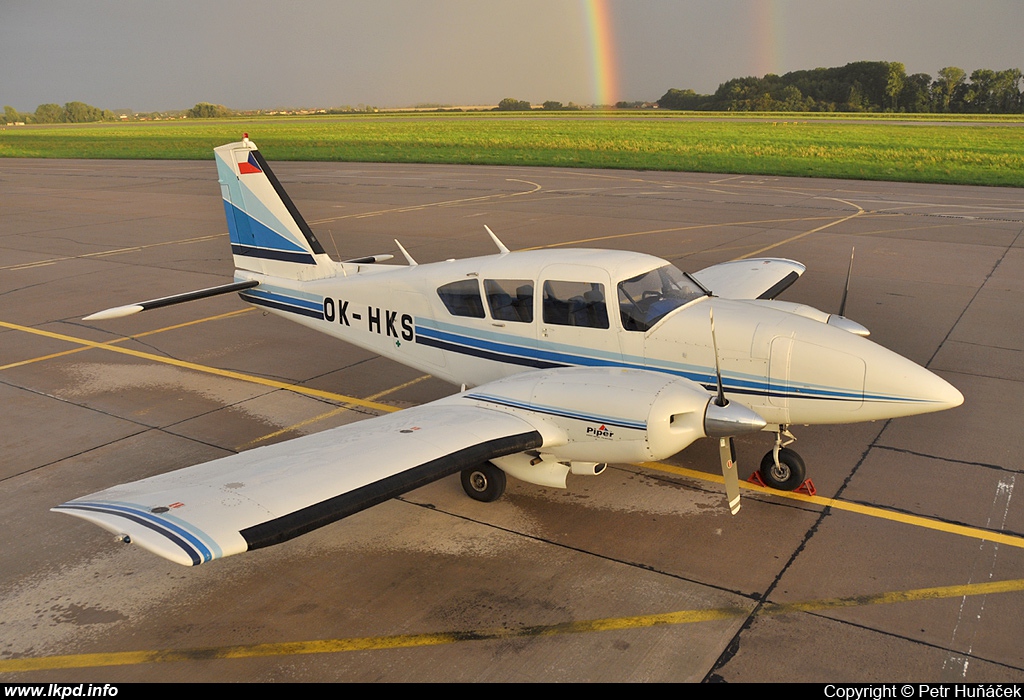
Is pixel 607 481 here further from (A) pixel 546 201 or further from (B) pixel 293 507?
(A) pixel 546 201

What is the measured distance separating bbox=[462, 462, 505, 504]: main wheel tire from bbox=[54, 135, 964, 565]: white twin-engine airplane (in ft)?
0.08

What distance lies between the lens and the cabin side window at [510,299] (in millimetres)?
10305

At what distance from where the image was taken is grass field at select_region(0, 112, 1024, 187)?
150 feet

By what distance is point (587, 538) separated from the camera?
344 inches

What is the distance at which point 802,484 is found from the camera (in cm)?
966

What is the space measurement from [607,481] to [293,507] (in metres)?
4.58

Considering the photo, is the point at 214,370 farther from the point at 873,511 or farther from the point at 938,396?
the point at 938,396

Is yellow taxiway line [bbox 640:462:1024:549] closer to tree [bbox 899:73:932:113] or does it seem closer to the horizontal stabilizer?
the horizontal stabilizer

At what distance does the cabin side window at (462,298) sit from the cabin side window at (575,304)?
1.10 meters

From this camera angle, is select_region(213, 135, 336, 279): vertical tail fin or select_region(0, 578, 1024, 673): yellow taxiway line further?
select_region(213, 135, 336, 279): vertical tail fin

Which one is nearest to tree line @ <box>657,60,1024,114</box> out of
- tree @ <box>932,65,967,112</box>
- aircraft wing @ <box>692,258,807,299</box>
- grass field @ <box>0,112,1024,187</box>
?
tree @ <box>932,65,967,112</box>

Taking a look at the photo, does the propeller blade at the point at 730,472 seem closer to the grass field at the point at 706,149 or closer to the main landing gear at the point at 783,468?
the main landing gear at the point at 783,468

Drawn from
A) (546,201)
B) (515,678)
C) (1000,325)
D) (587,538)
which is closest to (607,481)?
(587,538)

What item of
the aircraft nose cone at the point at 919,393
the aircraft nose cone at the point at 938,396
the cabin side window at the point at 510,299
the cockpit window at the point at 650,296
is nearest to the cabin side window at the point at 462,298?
the cabin side window at the point at 510,299
